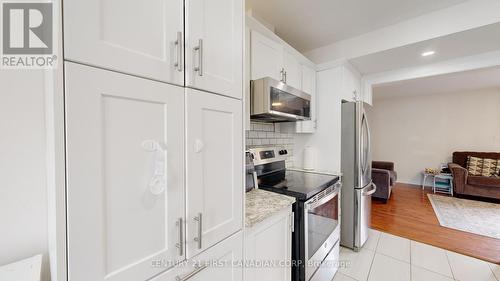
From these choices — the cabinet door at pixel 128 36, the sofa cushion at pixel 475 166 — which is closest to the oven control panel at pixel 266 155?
the cabinet door at pixel 128 36

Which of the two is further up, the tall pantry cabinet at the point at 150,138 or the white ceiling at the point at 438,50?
the white ceiling at the point at 438,50

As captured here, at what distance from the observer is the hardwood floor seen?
7.76 feet

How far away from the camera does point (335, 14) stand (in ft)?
6.88

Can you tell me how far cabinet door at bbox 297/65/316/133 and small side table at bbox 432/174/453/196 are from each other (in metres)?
4.32

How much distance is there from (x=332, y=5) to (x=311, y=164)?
1.74 meters

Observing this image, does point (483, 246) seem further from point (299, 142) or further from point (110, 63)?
point (110, 63)

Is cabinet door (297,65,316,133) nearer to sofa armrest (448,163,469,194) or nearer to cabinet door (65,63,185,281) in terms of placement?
cabinet door (65,63,185,281)

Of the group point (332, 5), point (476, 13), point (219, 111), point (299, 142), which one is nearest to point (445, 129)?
point (476, 13)

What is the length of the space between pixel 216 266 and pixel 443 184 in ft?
20.0

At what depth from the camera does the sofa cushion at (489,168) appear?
14.0 ft

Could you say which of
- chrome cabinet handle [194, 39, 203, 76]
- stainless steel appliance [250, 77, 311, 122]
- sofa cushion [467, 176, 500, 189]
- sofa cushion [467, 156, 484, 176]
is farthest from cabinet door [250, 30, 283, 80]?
sofa cushion [467, 156, 484, 176]

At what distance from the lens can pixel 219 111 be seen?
927mm

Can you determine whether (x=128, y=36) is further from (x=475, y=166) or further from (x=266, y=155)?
(x=475, y=166)

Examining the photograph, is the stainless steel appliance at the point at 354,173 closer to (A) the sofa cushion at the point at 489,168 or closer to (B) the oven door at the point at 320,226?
(B) the oven door at the point at 320,226
